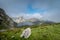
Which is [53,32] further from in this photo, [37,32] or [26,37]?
[26,37]

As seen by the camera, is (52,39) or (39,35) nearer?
(52,39)

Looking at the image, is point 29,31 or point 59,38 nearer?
point 59,38

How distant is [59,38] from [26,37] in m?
12.5

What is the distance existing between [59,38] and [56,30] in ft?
30.4

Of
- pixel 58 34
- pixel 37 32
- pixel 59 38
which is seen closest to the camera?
pixel 59 38

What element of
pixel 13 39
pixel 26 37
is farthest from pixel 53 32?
pixel 13 39

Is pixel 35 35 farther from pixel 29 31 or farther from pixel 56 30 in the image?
pixel 56 30

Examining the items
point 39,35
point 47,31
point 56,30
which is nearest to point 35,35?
point 39,35

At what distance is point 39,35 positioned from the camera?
5356cm

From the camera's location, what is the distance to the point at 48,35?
5303 cm

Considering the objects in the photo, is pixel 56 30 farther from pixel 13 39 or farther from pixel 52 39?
pixel 13 39

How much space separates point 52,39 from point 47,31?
23.7 feet

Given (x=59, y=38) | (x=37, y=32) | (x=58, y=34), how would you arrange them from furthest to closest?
1. (x=37, y=32)
2. (x=58, y=34)
3. (x=59, y=38)

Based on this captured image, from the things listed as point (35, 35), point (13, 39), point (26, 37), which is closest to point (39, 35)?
point (35, 35)
